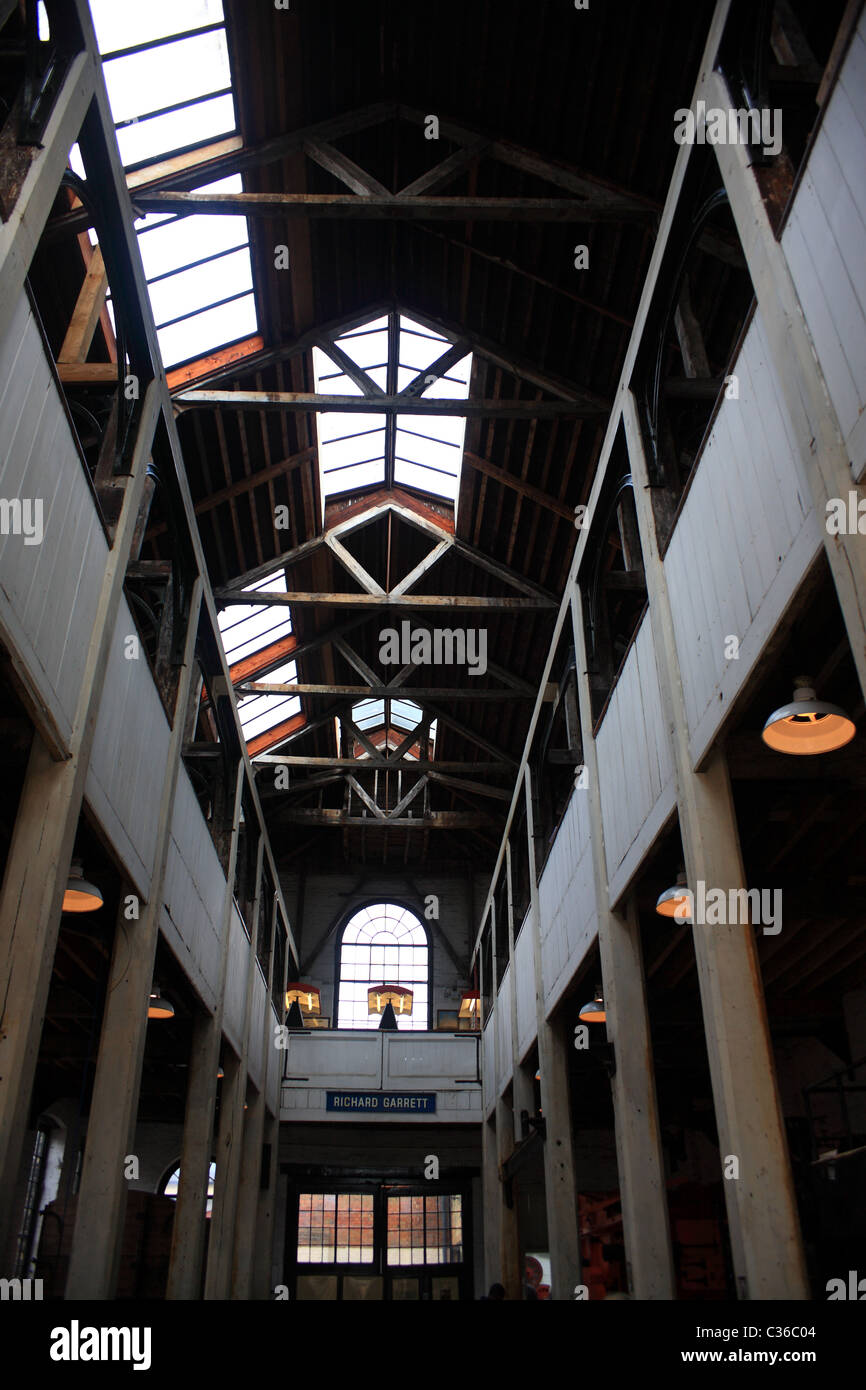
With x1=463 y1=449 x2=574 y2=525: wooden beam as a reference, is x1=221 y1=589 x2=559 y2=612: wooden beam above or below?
below

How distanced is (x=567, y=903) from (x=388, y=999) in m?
14.8

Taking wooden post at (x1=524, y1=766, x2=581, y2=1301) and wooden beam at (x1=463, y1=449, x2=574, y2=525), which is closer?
wooden post at (x1=524, y1=766, x2=581, y2=1301)

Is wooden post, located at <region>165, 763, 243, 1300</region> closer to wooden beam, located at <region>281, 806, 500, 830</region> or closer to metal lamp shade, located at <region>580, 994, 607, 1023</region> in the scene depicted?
metal lamp shade, located at <region>580, 994, 607, 1023</region>

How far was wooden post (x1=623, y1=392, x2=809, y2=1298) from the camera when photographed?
532cm

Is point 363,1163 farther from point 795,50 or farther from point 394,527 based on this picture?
point 795,50

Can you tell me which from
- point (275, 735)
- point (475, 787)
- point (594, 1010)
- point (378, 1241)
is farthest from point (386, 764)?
point (378, 1241)

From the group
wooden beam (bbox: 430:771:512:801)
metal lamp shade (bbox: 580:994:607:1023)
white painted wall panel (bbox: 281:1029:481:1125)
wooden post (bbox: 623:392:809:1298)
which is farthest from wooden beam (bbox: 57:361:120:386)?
white painted wall panel (bbox: 281:1029:481:1125)

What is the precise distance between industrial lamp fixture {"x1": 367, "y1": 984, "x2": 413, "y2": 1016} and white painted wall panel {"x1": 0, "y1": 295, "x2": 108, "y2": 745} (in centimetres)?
1975

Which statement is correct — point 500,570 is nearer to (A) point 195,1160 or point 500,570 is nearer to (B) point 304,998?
(A) point 195,1160

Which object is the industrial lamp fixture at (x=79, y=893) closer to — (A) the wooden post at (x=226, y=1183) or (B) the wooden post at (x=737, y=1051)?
(B) the wooden post at (x=737, y=1051)

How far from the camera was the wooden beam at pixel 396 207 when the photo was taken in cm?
1055

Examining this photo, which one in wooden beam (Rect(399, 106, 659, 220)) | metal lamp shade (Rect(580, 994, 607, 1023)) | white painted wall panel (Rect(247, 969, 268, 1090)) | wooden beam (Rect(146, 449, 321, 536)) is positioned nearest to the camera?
wooden beam (Rect(399, 106, 659, 220))

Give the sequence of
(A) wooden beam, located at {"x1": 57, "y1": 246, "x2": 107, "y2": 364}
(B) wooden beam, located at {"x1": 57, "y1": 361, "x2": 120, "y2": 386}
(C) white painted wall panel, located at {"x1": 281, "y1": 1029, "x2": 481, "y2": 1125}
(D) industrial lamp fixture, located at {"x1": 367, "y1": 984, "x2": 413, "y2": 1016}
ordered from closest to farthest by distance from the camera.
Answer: (B) wooden beam, located at {"x1": 57, "y1": 361, "x2": 120, "y2": 386} → (A) wooden beam, located at {"x1": 57, "y1": 246, "x2": 107, "y2": 364} → (C) white painted wall panel, located at {"x1": 281, "y1": 1029, "x2": 481, "y2": 1125} → (D) industrial lamp fixture, located at {"x1": 367, "y1": 984, "x2": 413, "y2": 1016}

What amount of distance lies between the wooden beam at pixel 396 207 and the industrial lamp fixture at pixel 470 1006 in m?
18.7
